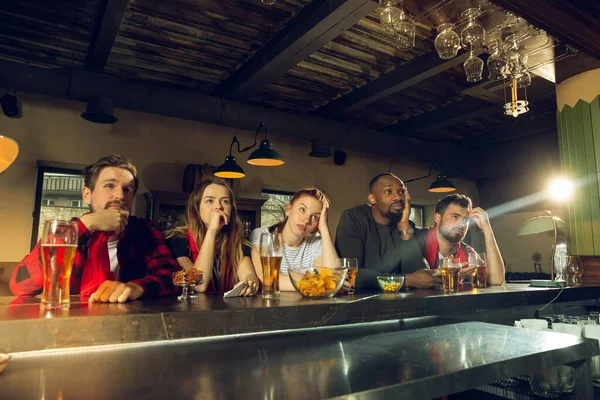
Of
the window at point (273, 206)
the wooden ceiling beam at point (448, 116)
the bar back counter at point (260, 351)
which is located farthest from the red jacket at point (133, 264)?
the wooden ceiling beam at point (448, 116)

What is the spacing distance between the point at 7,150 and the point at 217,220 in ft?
3.04

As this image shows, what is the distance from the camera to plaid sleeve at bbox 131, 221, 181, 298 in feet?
4.50

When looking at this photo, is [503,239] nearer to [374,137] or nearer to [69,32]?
[374,137]

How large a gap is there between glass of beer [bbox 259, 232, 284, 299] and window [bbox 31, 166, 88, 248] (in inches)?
147

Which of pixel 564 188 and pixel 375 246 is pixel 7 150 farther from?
pixel 564 188

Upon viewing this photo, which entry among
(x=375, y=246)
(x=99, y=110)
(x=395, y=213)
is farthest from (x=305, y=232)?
(x=99, y=110)

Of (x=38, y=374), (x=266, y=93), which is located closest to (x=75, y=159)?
(x=266, y=93)

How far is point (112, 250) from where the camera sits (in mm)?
1705

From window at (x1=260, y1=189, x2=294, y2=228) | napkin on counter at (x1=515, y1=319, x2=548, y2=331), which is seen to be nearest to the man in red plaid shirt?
napkin on counter at (x1=515, y1=319, x2=548, y2=331)

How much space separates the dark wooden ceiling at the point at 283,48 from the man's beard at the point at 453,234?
116cm

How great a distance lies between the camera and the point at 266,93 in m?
4.72

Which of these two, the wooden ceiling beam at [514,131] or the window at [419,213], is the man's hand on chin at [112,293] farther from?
the window at [419,213]

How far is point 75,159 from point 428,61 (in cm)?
355

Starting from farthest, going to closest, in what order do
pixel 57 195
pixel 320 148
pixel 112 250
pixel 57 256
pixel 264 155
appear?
1. pixel 320 148
2. pixel 57 195
3. pixel 264 155
4. pixel 112 250
5. pixel 57 256
